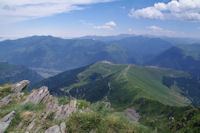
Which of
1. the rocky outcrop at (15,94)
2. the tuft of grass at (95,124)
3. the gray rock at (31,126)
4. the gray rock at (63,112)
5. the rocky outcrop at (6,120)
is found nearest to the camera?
the tuft of grass at (95,124)

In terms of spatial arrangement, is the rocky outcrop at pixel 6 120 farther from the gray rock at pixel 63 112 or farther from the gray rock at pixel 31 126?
the gray rock at pixel 63 112

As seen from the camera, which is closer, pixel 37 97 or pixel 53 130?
pixel 53 130

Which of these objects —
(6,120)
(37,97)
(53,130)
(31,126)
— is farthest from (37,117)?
(37,97)

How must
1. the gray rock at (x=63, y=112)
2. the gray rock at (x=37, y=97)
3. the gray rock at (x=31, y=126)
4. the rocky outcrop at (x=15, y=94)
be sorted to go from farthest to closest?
the gray rock at (x=37, y=97) → the rocky outcrop at (x=15, y=94) → the gray rock at (x=63, y=112) → the gray rock at (x=31, y=126)

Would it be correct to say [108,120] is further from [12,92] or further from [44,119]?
[12,92]

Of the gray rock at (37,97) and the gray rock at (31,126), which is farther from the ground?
the gray rock at (31,126)

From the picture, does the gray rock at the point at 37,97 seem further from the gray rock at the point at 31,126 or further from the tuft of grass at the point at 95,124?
the tuft of grass at the point at 95,124

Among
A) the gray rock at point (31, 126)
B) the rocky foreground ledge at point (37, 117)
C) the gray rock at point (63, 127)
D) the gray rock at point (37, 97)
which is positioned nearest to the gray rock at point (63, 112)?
the rocky foreground ledge at point (37, 117)

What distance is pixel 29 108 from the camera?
1789 cm

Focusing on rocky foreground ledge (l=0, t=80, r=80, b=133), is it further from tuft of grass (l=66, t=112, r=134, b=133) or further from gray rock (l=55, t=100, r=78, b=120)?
tuft of grass (l=66, t=112, r=134, b=133)

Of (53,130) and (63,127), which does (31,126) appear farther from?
(63,127)

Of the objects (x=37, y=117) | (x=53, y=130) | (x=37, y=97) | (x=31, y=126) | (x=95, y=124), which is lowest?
(x=37, y=97)

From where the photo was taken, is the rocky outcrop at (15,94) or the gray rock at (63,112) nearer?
the gray rock at (63,112)

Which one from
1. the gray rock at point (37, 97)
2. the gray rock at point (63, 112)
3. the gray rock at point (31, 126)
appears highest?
the gray rock at point (31, 126)
